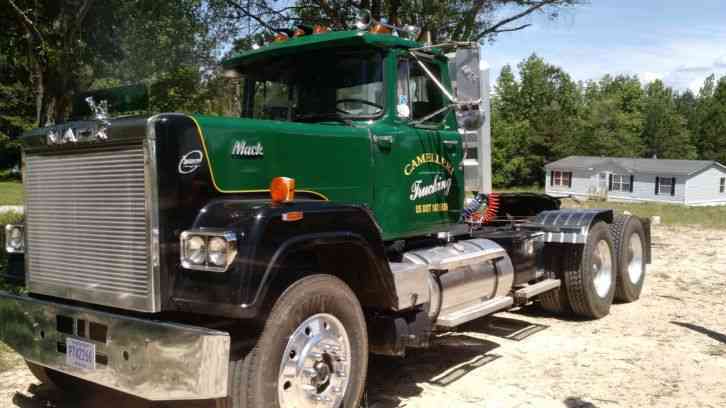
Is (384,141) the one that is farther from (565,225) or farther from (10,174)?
(10,174)

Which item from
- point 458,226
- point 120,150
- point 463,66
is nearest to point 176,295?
point 120,150

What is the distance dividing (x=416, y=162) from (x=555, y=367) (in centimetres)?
207

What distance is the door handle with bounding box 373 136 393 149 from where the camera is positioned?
203 inches

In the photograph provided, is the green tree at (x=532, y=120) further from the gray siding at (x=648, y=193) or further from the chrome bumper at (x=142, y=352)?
the chrome bumper at (x=142, y=352)

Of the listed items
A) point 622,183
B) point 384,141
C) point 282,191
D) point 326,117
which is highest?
point 326,117

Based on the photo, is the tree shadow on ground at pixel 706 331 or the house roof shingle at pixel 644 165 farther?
the house roof shingle at pixel 644 165

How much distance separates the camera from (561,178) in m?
54.8

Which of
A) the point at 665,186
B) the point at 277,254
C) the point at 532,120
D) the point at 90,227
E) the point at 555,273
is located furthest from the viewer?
the point at 532,120

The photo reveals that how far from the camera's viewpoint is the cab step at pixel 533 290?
644 centimetres

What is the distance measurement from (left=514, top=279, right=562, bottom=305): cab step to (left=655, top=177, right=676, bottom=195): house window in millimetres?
44827

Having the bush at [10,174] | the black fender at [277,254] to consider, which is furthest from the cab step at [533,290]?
the bush at [10,174]

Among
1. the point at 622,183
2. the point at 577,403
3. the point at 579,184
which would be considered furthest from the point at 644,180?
the point at 577,403

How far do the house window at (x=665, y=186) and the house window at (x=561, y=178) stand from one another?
704 centimetres

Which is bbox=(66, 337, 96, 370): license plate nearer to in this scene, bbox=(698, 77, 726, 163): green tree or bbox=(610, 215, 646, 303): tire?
bbox=(610, 215, 646, 303): tire
